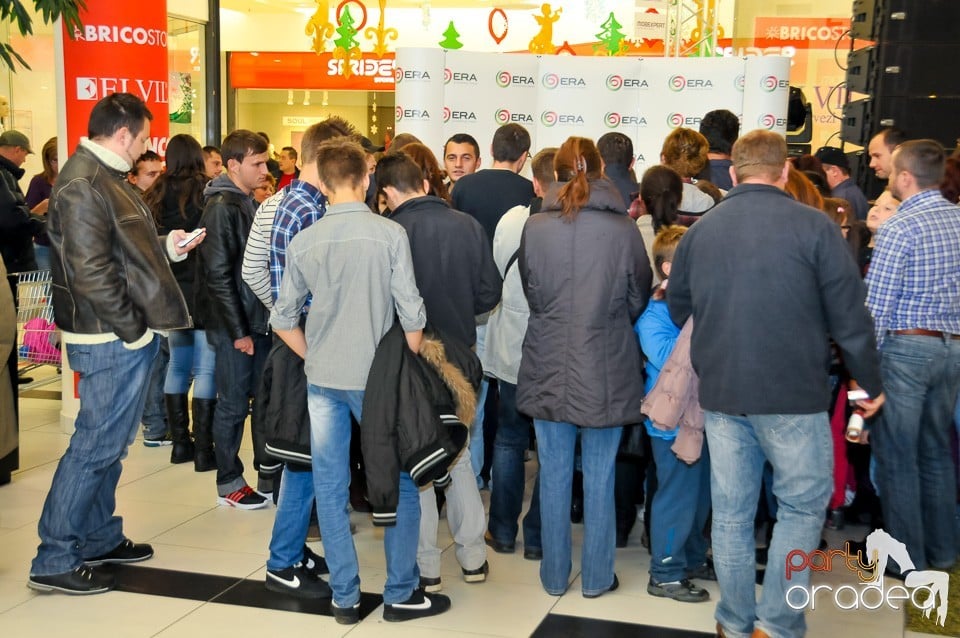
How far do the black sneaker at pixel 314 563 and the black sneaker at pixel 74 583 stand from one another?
68 cm

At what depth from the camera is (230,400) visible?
4.87m

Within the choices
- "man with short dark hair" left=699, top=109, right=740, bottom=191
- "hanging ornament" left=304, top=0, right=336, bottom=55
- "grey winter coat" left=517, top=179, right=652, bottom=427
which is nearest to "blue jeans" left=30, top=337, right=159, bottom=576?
"grey winter coat" left=517, top=179, right=652, bottom=427

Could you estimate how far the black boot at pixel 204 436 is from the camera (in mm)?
5309

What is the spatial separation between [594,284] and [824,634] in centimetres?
138

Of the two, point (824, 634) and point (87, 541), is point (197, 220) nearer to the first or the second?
point (87, 541)


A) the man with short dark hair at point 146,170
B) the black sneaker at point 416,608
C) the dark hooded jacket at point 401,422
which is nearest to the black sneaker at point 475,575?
the black sneaker at point 416,608

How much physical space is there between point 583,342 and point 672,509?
712 mm

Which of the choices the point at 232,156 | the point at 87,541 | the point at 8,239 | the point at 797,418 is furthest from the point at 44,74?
the point at 797,418

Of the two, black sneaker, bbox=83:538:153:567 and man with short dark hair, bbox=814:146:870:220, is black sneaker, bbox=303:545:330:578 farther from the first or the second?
man with short dark hair, bbox=814:146:870:220

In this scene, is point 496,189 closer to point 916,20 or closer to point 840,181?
point 840,181

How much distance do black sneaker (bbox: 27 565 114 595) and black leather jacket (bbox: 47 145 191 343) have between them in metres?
0.84

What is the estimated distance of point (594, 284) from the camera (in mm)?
3596

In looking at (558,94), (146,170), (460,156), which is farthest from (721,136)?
(146,170)

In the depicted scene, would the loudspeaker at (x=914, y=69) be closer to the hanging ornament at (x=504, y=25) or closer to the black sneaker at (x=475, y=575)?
the black sneaker at (x=475, y=575)
